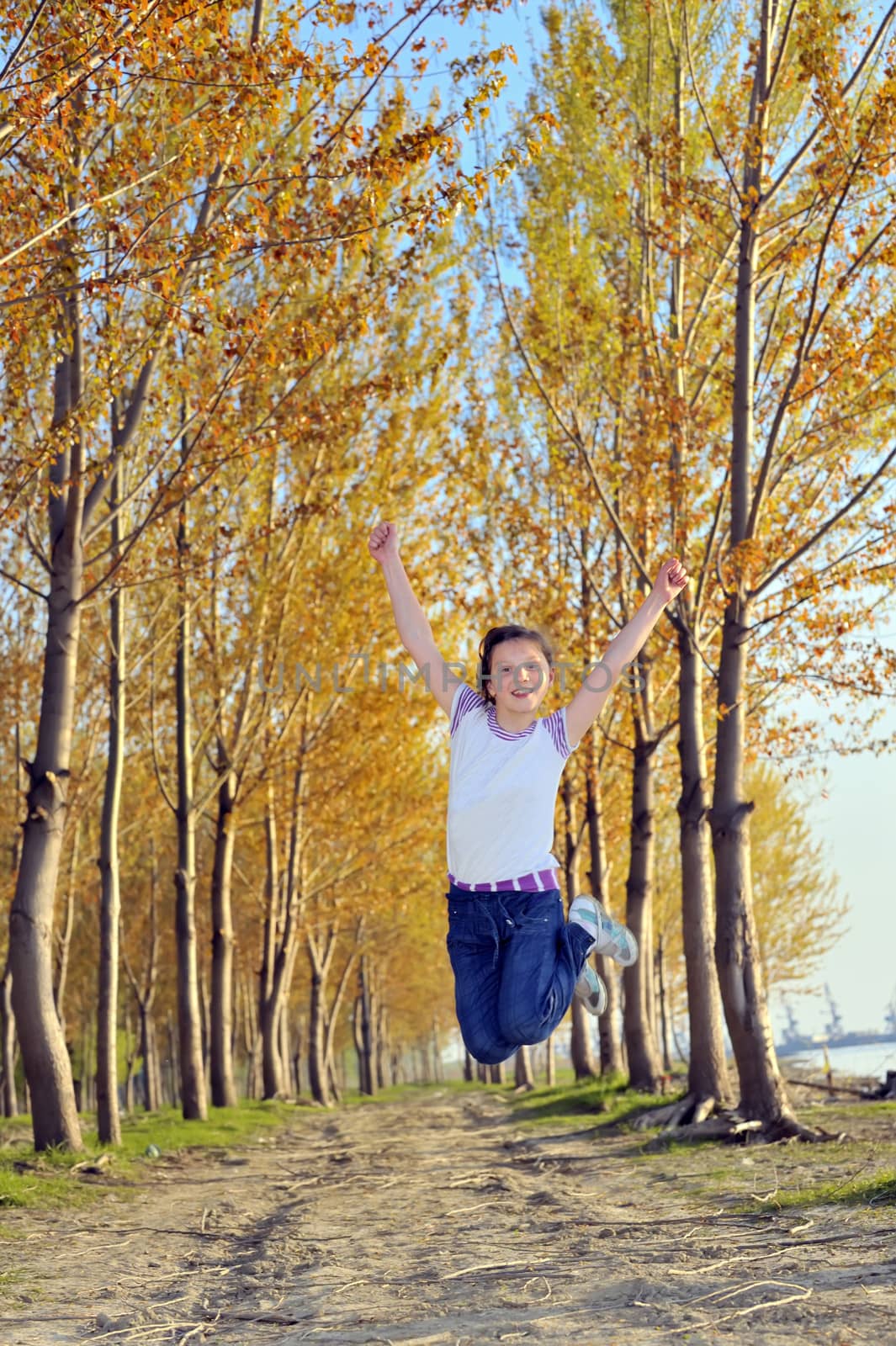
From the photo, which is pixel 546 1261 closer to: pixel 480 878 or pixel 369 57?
pixel 480 878

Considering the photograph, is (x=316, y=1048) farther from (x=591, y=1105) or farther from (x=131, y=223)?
(x=131, y=223)

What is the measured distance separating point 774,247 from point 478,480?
4869 mm

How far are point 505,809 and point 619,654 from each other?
0.72m

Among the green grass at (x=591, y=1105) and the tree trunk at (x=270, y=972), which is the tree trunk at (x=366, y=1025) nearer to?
the tree trunk at (x=270, y=972)

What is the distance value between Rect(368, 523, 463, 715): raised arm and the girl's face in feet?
0.74

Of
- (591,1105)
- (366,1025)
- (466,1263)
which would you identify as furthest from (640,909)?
(366,1025)

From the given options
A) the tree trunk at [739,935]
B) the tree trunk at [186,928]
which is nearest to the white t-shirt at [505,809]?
the tree trunk at [739,935]

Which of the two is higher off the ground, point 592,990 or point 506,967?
point 506,967

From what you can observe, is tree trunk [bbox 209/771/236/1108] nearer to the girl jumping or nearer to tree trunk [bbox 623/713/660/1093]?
tree trunk [bbox 623/713/660/1093]

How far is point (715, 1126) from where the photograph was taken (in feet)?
32.2

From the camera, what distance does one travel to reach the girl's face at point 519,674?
4.74 metres

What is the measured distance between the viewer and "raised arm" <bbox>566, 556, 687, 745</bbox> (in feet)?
15.3

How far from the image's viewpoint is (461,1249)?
5.96 m

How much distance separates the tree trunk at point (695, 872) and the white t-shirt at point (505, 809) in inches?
261
